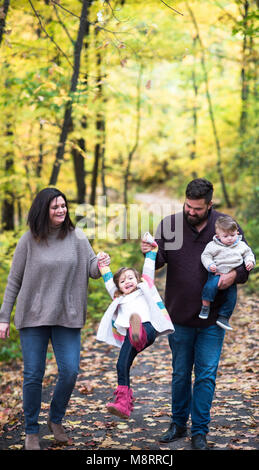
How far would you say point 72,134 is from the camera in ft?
39.8

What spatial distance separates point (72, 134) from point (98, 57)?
193cm

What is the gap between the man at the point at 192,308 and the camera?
3.98 metres

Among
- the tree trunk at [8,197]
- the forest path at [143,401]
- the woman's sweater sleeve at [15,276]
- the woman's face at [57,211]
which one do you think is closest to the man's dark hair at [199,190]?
the woman's face at [57,211]

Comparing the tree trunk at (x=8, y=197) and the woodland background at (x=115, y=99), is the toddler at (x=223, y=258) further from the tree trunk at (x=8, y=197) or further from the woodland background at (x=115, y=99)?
the tree trunk at (x=8, y=197)

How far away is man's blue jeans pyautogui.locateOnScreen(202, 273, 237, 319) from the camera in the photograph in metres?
3.91

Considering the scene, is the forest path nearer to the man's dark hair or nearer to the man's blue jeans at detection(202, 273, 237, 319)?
the man's blue jeans at detection(202, 273, 237, 319)

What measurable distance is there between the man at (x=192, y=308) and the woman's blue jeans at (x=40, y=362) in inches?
34.3

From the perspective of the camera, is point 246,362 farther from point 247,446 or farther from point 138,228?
point 138,228

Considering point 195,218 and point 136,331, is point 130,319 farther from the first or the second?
point 195,218

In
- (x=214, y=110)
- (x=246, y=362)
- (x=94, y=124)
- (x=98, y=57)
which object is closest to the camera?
(x=246, y=362)

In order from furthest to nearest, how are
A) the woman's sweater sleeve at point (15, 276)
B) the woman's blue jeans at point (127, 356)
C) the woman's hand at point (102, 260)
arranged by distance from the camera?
the woman's hand at point (102, 260)
the woman's sweater sleeve at point (15, 276)
the woman's blue jeans at point (127, 356)

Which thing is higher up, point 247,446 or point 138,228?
point 138,228

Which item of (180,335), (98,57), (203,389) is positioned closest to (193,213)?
(180,335)

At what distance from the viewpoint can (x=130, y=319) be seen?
3.76m
